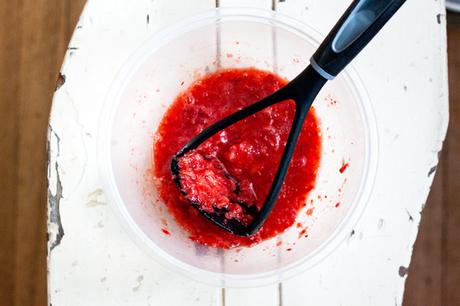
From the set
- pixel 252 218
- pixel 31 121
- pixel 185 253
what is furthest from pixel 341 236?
pixel 31 121

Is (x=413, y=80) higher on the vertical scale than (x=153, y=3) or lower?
lower

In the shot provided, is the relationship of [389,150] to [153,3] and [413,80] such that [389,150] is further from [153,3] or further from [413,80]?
[153,3]

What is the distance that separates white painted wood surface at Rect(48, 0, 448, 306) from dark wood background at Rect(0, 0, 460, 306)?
0.74ft

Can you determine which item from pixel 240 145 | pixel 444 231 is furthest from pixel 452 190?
pixel 240 145

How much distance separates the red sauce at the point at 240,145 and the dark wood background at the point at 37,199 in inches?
12.8

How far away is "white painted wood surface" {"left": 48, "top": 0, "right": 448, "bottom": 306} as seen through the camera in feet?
2.98

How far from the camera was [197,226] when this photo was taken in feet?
3.08

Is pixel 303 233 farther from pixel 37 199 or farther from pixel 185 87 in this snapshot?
pixel 37 199

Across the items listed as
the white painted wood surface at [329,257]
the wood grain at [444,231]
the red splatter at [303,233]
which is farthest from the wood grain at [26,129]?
the wood grain at [444,231]

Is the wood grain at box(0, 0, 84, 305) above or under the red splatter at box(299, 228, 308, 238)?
above

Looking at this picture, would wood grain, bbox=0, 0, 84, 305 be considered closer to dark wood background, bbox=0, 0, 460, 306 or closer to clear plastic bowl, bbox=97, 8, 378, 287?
dark wood background, bbox=0, 0, 460, 306

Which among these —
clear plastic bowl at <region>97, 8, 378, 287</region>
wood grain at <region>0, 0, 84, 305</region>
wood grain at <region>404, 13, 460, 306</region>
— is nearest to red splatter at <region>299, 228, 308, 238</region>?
clear plastic bowl at <region>97, 8, 378, 287</region>

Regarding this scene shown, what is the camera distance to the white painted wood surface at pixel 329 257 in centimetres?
91

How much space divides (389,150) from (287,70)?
22cm
